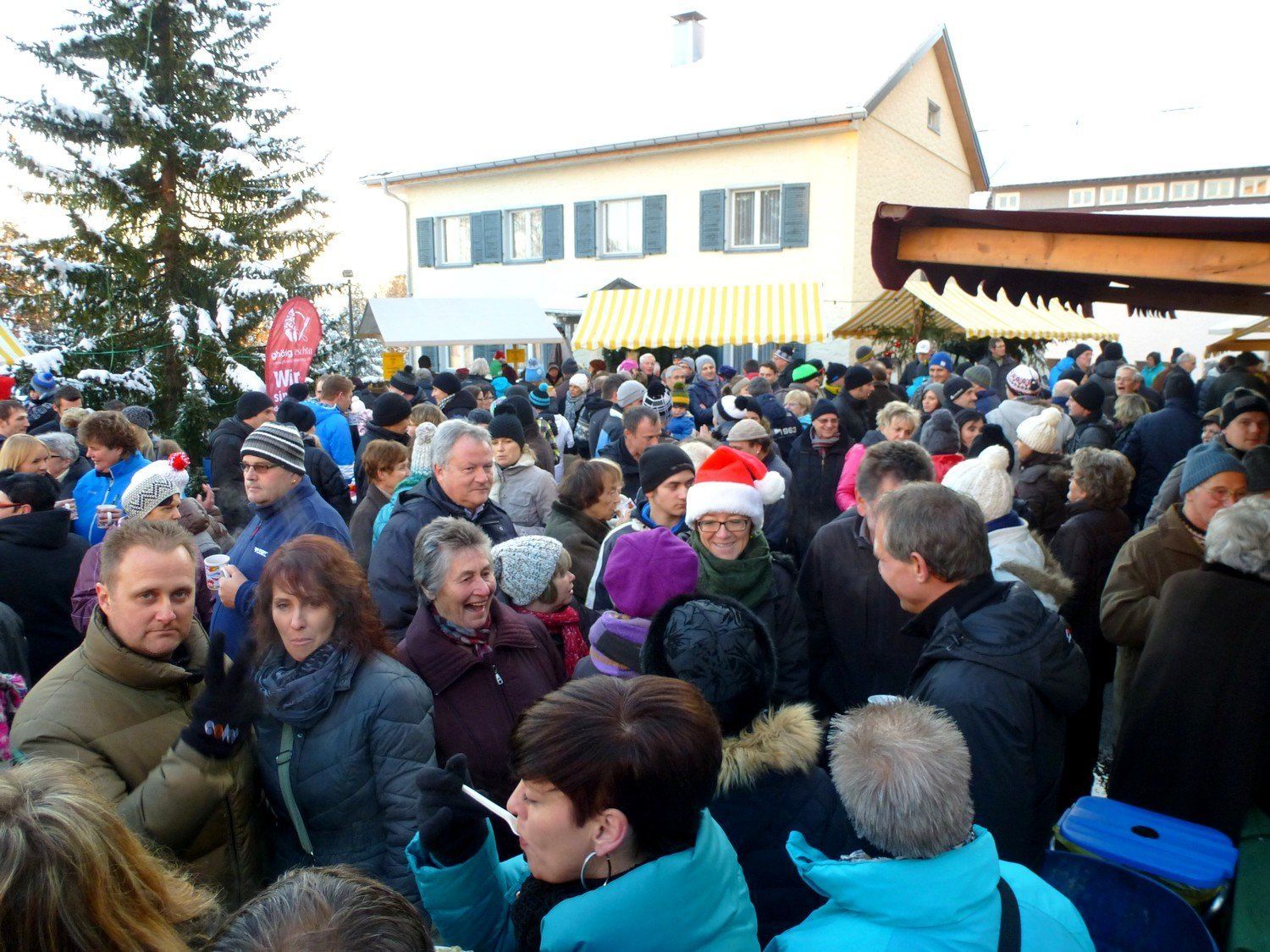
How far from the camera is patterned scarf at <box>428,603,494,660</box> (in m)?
2.80

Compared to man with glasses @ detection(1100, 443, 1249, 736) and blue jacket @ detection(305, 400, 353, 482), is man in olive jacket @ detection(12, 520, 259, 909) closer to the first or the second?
man with glasses @ detection(1100, 443, 1249, 736)

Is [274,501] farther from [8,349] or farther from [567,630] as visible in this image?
[8,349]

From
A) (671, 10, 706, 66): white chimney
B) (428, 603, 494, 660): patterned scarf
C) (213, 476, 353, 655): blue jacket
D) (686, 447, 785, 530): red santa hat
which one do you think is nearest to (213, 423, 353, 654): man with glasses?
(213, 476, 353, 655): blue jacket

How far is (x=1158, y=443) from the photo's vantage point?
7578 mm

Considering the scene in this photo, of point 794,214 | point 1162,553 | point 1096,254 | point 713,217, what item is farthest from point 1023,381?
point 713,217

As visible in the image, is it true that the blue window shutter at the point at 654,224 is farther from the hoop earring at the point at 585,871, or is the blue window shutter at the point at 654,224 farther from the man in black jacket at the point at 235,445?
the hoop earring at the point at 585,871

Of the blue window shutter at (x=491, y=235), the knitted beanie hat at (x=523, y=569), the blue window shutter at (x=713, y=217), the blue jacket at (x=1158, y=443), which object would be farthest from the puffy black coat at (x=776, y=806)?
the blue window shutter at (x=491, y=235)

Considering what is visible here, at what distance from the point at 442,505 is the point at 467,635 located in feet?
3.99

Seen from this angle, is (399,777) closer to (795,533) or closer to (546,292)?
(795,533)

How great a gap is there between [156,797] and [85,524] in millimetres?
3657

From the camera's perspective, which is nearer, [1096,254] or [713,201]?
[1096,254]

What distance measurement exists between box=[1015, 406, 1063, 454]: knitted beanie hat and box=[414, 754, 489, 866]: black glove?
15.2ft

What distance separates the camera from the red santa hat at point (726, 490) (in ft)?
10.6

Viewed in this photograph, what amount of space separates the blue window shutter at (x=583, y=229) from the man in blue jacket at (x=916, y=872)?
67.5 ft
